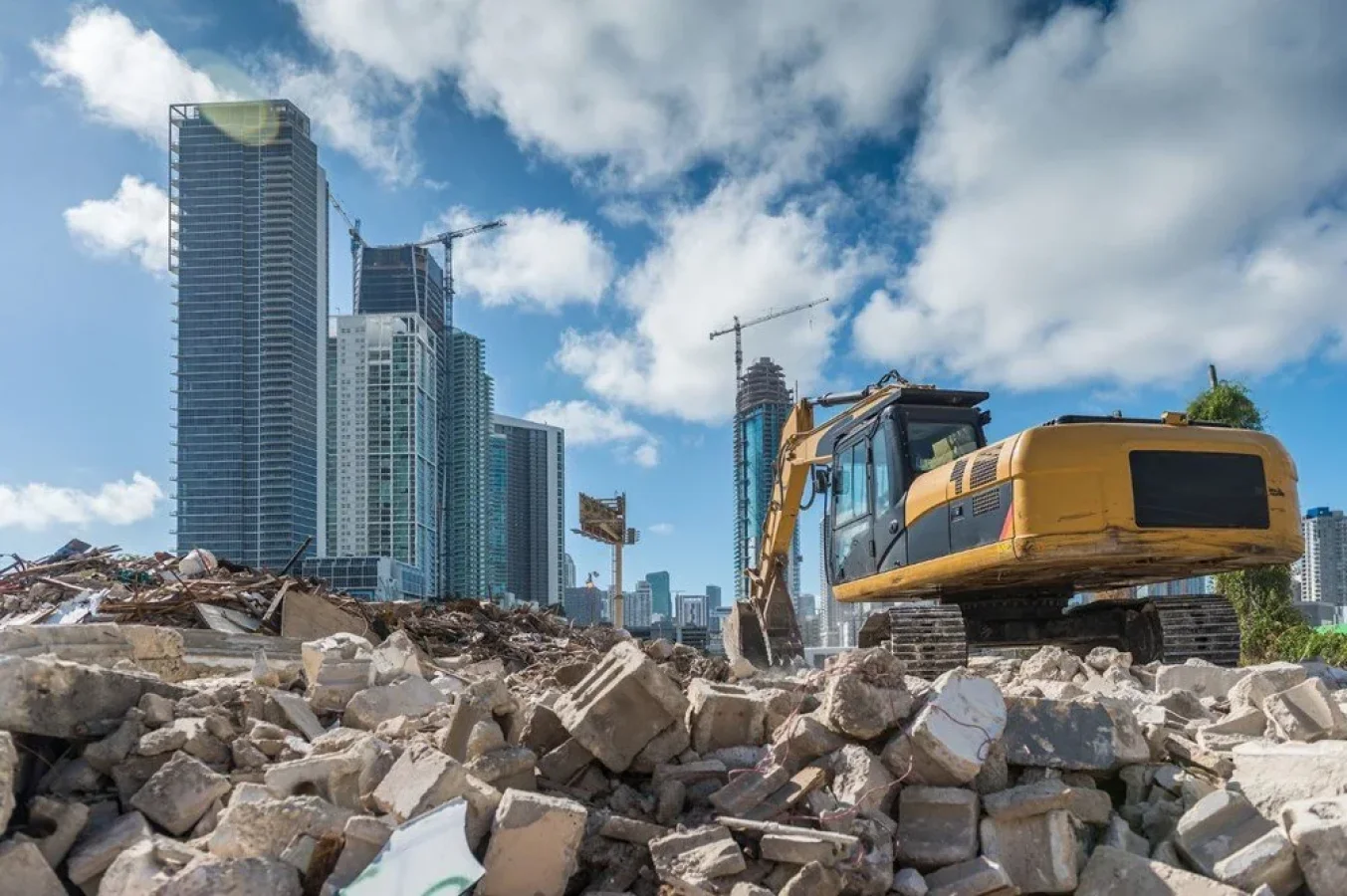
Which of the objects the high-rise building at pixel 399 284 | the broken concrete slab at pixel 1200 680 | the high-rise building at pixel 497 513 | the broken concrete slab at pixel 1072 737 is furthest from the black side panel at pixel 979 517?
the high-rise building at pixel 399 284

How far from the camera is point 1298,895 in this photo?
3.72m

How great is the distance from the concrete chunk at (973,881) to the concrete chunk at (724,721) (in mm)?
1037

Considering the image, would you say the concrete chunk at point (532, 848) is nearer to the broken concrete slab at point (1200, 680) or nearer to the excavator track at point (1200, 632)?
the broken concrete slab at point (1200, 680)

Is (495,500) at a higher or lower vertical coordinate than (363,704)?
higher

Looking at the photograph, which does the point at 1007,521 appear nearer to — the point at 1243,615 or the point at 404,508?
the point at 1243,615

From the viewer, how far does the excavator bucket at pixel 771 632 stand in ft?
40.1

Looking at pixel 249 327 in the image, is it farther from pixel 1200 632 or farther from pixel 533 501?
pixel 1200 632

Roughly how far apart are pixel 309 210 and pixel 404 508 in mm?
22581

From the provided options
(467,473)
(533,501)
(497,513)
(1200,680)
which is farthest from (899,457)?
(533,501)

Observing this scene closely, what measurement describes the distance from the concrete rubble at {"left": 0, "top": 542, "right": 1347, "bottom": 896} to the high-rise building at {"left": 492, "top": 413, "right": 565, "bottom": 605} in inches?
3102

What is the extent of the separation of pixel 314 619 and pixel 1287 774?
367 inches

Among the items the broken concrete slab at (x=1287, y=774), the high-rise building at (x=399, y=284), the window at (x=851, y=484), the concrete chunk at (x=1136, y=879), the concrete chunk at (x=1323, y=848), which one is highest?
the high-rise building at (x=399, y=284)

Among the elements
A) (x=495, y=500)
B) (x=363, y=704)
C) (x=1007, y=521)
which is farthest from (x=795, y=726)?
(x=495, y=500)

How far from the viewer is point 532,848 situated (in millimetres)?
3643
